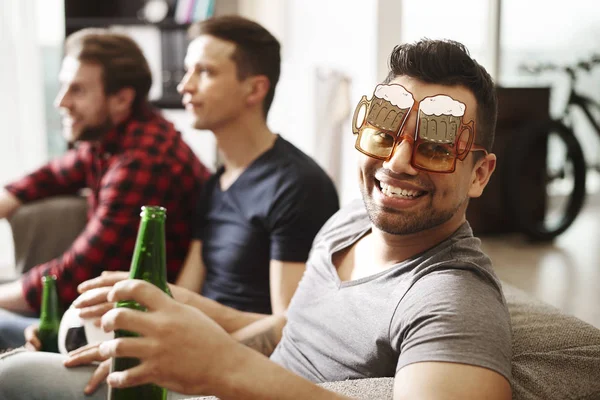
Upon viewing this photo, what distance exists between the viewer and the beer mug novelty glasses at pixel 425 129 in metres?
1.10

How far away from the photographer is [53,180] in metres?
2.44

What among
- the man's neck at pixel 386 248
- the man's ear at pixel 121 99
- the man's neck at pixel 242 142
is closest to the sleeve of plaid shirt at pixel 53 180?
the man's ear at pixel 121 99

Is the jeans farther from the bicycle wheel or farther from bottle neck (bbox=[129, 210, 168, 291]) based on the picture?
the bicycle wheel

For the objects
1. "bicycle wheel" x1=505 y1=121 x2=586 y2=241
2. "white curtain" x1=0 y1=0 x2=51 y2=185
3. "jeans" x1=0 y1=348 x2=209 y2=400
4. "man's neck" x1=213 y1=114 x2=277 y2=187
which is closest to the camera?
"jeans" x1=0 y1=348 x2=209 y2=400

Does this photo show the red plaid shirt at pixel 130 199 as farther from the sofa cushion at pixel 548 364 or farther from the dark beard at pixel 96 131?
the sofa cushion at pixel 548 364

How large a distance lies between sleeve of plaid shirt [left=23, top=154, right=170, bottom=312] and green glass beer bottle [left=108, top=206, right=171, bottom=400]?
1011mm

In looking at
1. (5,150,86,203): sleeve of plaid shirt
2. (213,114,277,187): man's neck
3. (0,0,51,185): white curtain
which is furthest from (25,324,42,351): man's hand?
(0,0,51,185): white curtain

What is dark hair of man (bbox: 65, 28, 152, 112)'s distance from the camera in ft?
7.42

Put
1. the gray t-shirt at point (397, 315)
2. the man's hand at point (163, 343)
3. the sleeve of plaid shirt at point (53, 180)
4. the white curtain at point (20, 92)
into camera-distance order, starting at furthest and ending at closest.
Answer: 1. the white curtain at point (20, 92)
2. the sleeve of plaid shirt at point (53, 180)
3. the gray t-shirt at point (397, 315)
4. the man's hand at point (163, 343)

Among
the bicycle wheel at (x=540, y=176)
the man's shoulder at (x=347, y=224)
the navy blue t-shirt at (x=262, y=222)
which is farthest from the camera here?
the bicycle wheel at (x=540, y=176)

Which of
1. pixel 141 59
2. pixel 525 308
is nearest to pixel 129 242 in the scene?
pixel 141 59

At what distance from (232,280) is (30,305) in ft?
2.10

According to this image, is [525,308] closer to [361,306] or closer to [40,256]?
[361,306]

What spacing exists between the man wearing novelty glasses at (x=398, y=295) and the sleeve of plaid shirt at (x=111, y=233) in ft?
2.47
